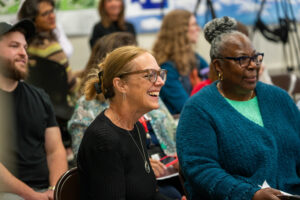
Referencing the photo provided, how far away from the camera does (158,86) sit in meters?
1.91

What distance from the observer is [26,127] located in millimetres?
2355

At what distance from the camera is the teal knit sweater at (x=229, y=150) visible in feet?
6.05

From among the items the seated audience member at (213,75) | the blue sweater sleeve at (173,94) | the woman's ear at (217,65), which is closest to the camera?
the woman's ear at (217,65)

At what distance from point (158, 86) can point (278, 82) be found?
2.18 meters

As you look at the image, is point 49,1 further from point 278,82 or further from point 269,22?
point 269,22

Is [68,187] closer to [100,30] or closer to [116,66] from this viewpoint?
[116,66]

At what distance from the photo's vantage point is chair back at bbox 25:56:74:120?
3236 millimetres

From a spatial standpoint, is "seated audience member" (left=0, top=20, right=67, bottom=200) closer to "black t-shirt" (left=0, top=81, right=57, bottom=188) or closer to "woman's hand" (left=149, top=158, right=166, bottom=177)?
"black t-shirt" (left=0, top=81, right=57, bottom=188)

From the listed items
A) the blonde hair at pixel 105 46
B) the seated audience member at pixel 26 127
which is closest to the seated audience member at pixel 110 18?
the blonde hair at pixel 105 46

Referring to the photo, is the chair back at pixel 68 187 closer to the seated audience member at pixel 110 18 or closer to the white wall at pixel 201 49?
the seated audience member at pixel 110 18

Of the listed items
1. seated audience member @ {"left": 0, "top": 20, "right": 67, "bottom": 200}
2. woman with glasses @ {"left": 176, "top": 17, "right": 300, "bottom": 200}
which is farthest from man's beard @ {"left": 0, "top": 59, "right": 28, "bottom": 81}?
woman with glasses @ {"left": 176, "top": 17, "right": 300, "bottom": 200}

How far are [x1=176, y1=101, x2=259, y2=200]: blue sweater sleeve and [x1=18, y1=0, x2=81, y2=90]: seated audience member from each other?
1784 mm

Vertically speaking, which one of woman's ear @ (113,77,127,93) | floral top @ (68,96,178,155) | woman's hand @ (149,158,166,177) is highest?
woman's ear @ (113,77,127,93)

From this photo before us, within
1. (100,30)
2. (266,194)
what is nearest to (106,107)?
(266,194)
